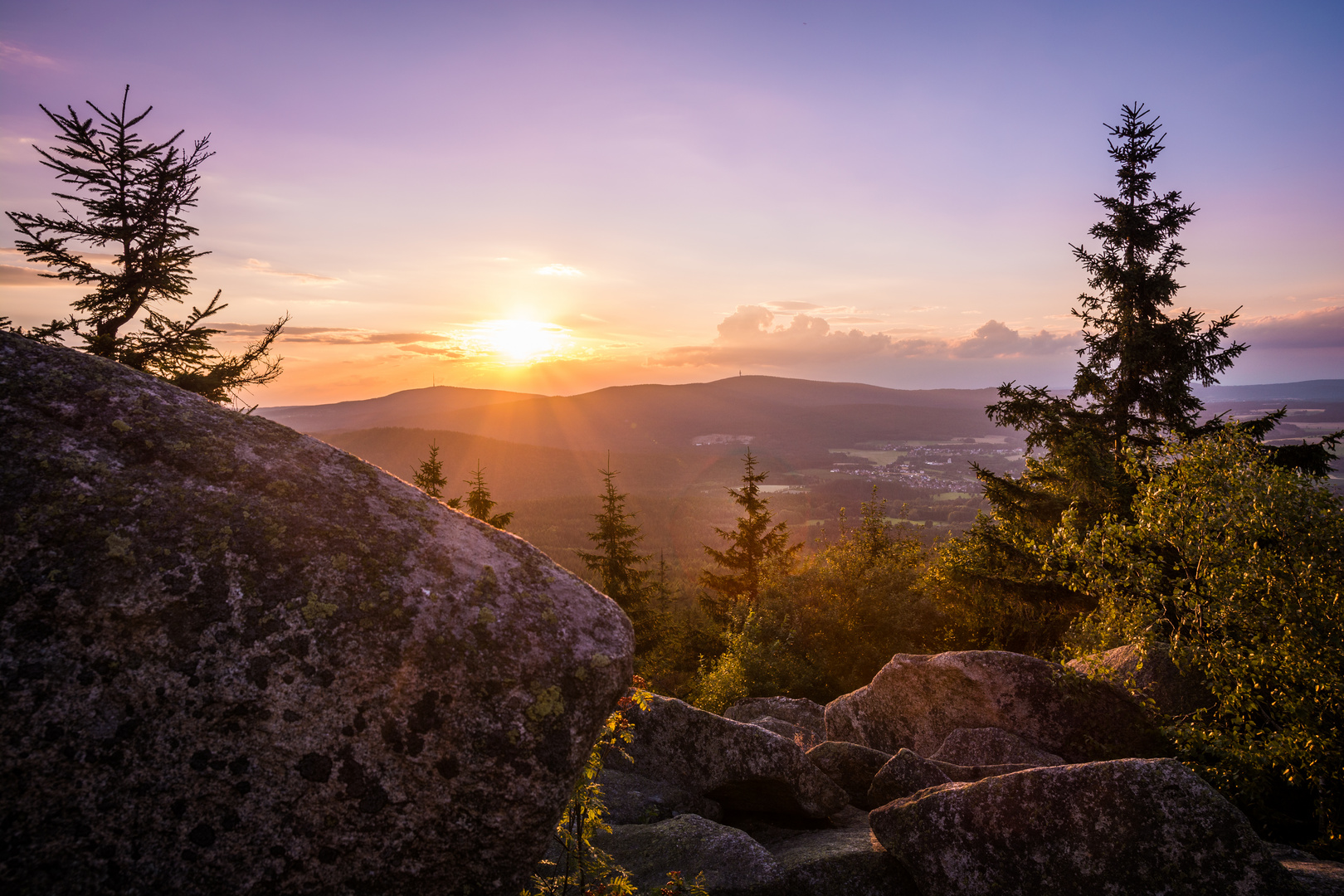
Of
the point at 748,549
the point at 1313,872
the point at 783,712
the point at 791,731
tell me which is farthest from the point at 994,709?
the point at 748,549

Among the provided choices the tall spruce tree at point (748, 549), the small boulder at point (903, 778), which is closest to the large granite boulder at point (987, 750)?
the small boulder at point (903, 778)

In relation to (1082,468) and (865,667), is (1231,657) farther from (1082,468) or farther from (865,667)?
(865,667)

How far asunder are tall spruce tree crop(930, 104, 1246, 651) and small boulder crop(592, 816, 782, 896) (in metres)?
15.1

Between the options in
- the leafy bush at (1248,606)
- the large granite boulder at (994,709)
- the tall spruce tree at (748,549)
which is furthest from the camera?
the tall spruce tree at (748,549)

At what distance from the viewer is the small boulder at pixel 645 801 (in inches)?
375

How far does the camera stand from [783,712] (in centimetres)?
1688

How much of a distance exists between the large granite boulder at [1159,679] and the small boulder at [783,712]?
270 inches

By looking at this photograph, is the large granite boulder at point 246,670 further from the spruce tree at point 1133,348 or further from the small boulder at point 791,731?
the spruce tree at point 1133,348

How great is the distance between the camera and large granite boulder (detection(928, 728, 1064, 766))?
1121 cm

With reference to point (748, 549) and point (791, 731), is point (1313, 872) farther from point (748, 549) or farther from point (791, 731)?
point (748, 549)

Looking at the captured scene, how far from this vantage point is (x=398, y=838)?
12.2 feet

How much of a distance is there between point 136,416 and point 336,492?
4.59ft

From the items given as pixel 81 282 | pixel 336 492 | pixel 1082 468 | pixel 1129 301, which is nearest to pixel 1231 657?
pixel 1082 468

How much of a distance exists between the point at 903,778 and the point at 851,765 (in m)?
1.98
